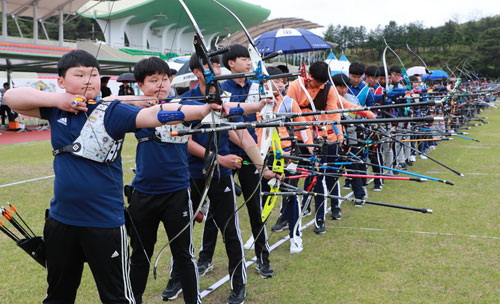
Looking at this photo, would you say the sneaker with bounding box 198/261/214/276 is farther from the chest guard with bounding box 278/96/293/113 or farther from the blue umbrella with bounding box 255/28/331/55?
the blue umbrella with bounding box 255/28/331/55

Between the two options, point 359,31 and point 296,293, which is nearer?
point 296,293

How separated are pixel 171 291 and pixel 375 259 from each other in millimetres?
1900

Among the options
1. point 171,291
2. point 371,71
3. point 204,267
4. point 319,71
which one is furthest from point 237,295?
point 371,71

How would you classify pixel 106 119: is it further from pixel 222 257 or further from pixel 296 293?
pixel 222 257

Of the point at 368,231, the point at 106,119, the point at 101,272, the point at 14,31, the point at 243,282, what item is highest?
the point at 14,31

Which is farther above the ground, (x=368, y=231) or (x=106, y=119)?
(x=106, y=119)

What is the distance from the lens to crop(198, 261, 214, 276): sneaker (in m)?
3.91

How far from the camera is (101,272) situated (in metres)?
2.22

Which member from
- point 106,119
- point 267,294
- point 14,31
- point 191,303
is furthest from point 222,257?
point 14,31

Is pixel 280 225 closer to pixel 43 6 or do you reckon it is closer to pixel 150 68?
pixel 150 68

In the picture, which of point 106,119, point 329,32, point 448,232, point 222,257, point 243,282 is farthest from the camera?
point 329,32

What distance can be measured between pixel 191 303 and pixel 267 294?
0.83m

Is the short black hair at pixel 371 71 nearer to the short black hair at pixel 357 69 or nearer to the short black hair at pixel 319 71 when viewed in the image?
the short black hair at pixel 357 69

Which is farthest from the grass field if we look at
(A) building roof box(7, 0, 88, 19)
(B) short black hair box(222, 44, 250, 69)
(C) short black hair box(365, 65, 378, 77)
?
(A) building roof box(7, 0, 88, 19)
